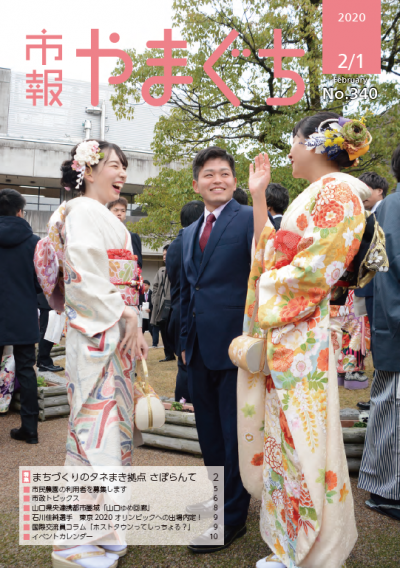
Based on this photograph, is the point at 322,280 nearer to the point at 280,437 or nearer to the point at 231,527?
the point at 280,437

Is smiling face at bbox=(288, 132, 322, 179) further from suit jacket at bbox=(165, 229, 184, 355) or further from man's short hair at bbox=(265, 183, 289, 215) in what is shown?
suit jacket at bbox=(165, 229, 184, 355)

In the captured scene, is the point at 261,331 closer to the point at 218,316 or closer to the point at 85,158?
the point at 218,316

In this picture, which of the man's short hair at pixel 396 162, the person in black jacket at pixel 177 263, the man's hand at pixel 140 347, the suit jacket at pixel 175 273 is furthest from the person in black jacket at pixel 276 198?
the man's hand at pixel 140 347

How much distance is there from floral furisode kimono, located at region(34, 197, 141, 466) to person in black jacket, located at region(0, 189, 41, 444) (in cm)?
225

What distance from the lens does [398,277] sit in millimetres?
2854

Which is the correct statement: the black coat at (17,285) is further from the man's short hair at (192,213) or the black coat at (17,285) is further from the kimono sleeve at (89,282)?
the kimono sleeve at (89,282)

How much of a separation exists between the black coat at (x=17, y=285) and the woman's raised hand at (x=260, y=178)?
297cm

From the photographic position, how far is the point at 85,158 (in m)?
2.71

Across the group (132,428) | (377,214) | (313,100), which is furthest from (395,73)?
(132,428)

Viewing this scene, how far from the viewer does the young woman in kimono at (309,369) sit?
81.4 inches

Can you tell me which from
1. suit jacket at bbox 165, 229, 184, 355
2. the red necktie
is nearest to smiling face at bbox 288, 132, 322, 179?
the red necktie

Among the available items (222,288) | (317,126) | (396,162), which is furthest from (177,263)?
(317,126)

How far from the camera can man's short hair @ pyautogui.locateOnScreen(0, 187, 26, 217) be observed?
463cm

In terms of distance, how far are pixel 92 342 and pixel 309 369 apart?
1.11 m
